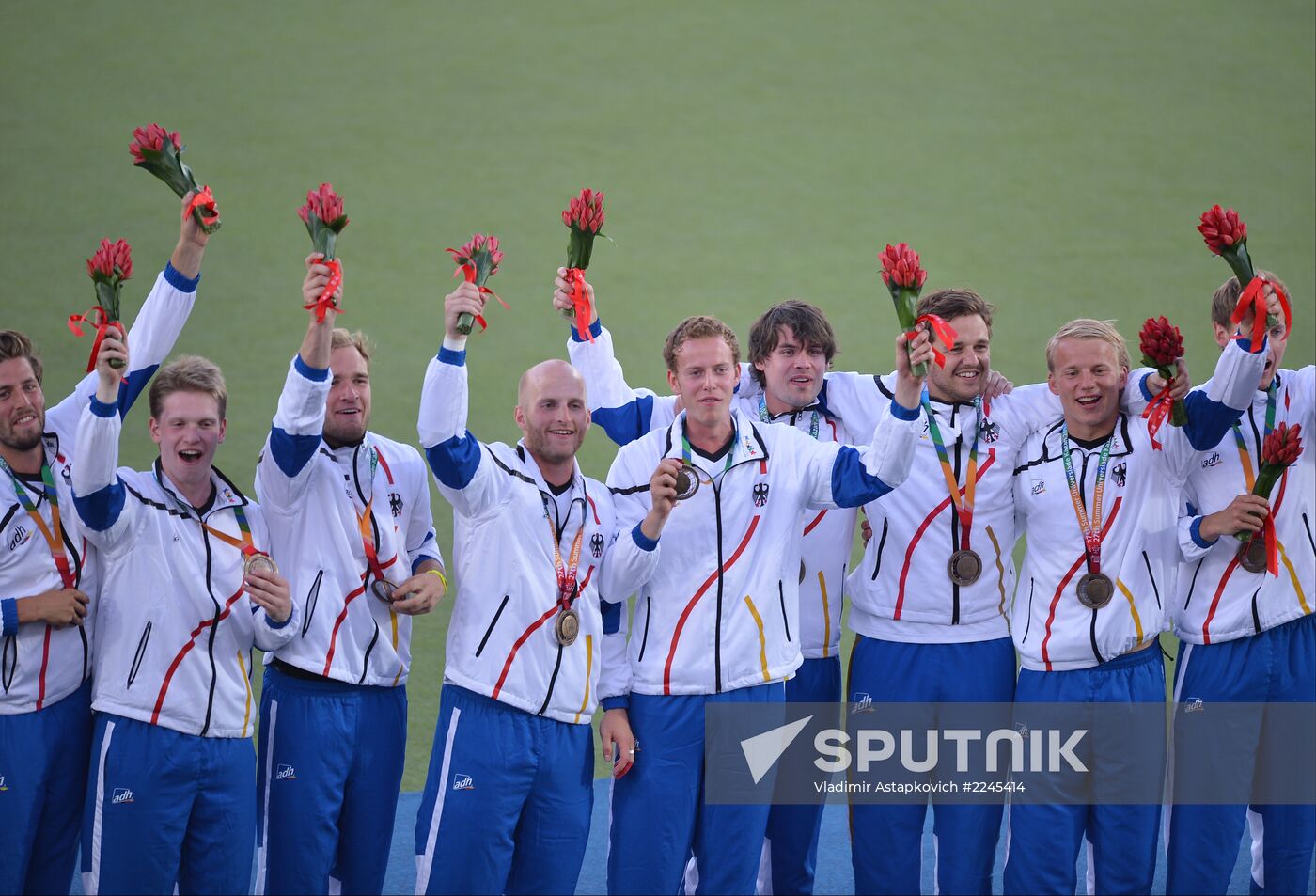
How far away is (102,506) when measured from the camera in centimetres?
341

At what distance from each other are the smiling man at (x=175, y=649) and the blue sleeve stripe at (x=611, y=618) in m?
0.82

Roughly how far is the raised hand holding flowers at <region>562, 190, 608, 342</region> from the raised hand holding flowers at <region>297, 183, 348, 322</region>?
603mm

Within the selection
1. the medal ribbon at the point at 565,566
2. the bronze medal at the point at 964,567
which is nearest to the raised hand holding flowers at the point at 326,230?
the medal ribbon at the point at 565,566

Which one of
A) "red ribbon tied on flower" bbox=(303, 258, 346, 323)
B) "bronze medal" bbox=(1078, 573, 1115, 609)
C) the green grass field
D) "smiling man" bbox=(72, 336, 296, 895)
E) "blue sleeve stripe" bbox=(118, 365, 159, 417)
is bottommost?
"smiling man" bbox=(72, 336, 296, 895)

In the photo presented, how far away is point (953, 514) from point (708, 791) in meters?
1.08

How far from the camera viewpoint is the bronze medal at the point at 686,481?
357 cm

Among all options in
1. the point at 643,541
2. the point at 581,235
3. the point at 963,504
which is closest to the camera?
the point at 643,541

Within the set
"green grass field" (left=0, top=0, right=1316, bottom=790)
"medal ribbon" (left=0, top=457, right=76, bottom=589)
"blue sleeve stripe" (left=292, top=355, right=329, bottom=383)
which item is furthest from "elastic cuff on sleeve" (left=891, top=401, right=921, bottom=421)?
"green grass field" (left=0, top=0, right=1316, bottom=790)

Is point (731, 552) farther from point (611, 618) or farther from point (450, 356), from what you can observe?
point (450, 356)

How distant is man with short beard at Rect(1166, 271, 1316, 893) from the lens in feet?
13.1

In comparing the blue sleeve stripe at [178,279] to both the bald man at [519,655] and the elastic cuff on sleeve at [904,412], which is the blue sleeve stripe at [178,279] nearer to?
the bald man at [519,655]

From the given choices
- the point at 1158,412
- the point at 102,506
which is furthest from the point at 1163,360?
the point at 102,506

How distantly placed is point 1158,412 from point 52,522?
9.92 feet

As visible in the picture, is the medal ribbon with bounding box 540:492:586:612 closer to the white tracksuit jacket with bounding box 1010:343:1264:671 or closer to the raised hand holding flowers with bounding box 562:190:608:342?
the raised hand holding flowers with bounding box 562:190:608:342
